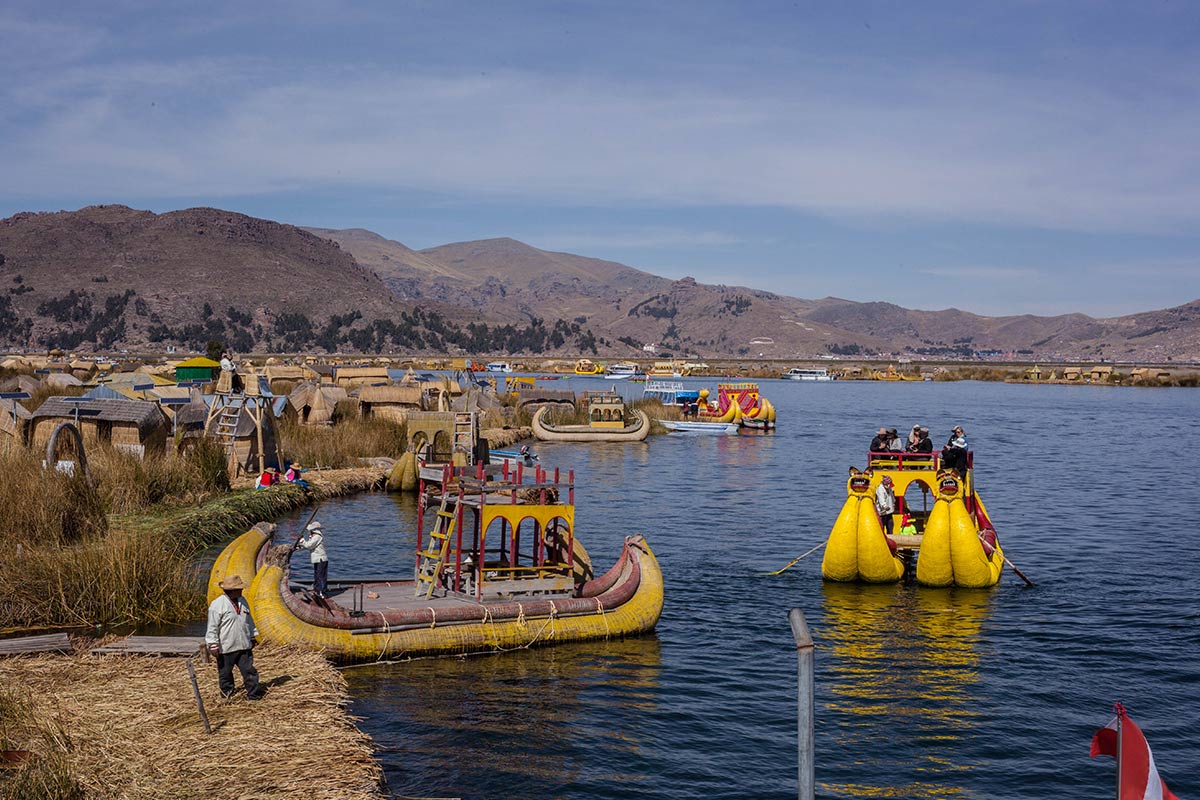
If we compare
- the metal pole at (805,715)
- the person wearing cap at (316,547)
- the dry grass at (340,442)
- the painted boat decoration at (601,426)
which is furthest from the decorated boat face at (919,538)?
the painted boat decoration at (601,426)

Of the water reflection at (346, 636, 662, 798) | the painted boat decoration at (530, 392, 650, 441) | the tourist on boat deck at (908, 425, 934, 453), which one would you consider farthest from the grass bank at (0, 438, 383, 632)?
the painted boat decoration at (530, 392, 650, 441)

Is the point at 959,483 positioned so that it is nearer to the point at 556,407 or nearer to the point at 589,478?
the point at 589,478

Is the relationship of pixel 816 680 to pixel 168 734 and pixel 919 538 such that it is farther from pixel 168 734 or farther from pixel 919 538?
pixel 168 734

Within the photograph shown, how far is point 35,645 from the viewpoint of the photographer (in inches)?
613

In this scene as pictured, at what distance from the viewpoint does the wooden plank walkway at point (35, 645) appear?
15453 millimetres

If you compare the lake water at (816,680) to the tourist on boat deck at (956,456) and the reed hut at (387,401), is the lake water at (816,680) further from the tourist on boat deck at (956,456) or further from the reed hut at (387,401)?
the reed hut at (387,401)

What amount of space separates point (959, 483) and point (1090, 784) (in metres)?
10.2

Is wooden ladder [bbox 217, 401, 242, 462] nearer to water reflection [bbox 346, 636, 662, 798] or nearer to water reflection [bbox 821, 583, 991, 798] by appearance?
water reflection [bbox 346, 636, 662, 798]

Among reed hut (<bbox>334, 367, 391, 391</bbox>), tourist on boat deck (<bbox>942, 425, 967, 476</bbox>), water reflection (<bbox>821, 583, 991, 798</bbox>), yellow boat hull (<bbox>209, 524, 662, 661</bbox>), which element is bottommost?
water reflection (<bbox>821, 583, 991, 798</bbox>)

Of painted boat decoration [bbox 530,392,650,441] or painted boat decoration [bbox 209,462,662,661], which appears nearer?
painted boat decoration [bbox 209,462,662,661]

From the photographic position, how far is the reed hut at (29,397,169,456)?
32.8m

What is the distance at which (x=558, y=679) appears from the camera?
18.2 meters

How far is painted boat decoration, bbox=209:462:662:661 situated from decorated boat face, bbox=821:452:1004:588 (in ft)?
18.5

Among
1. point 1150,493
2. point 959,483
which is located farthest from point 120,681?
point 1150,493
